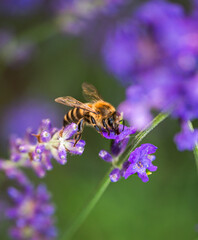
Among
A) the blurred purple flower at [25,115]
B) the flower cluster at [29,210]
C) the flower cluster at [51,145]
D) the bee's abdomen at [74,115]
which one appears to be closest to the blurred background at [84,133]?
the blurred purple flower at [25,115]

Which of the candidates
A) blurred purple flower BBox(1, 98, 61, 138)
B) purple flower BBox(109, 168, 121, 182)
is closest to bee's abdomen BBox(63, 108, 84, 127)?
purple flower BBox(109, 168, 121, 182)

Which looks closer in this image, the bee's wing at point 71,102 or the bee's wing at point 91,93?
the bee's wing at point 71,102

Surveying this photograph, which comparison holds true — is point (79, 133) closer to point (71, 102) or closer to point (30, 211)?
point (71, 102)

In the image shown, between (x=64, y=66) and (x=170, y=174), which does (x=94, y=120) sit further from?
(x=64, y=66)

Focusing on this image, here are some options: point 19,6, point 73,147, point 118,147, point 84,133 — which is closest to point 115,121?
point 118,147

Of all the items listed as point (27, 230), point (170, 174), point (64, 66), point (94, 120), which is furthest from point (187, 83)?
point (64, 66)

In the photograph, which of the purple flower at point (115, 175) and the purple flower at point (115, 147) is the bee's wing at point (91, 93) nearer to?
the purple flower at point (115, 147)

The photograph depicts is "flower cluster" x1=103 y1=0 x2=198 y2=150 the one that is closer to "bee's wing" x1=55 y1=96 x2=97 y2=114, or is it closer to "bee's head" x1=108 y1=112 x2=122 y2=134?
"bee's head" x1=108 y1=112 x2=122 y2=134
